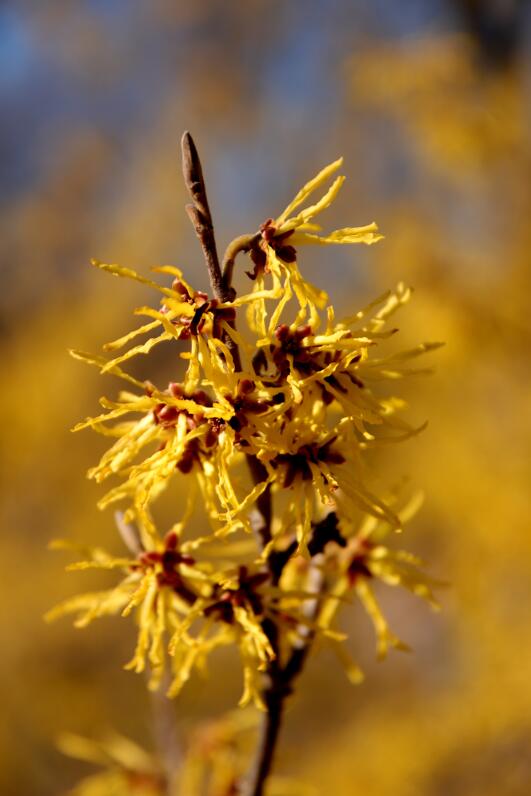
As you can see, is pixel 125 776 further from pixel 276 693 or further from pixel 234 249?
pixel 234 249

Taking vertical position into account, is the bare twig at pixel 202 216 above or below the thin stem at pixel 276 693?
above

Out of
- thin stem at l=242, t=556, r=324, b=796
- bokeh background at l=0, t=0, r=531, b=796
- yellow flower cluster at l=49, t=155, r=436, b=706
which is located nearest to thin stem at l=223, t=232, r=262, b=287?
yellow flower cluster at l=49, t=155, r=436, b=706

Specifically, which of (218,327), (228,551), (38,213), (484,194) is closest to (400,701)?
(484,194)

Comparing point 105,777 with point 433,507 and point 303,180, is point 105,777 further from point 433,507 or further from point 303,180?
point 303,180

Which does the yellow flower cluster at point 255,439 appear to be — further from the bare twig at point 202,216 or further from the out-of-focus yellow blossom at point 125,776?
the out-of-focus yellow blossom at point 125,776

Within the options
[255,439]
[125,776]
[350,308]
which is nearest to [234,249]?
[255,439]

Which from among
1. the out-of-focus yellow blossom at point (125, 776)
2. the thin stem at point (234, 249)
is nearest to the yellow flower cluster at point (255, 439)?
the thin stem at point (234, 249)
